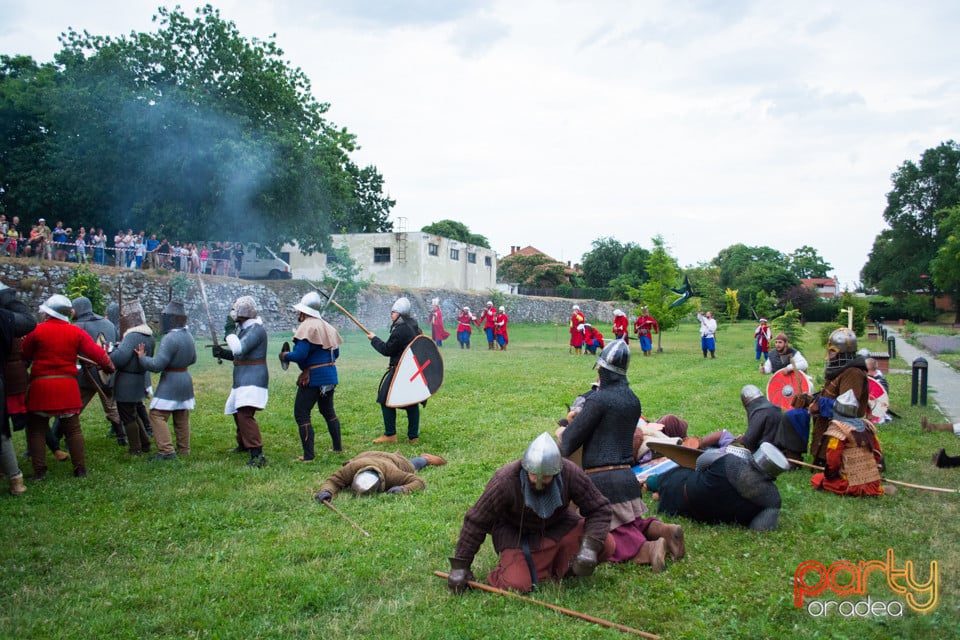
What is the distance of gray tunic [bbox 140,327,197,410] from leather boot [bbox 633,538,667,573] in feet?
17.2

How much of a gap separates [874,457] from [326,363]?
571 centimetres

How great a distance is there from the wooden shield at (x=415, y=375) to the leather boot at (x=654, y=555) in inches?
169

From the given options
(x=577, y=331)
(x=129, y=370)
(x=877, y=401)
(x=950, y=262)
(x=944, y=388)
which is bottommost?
(x=944, y=388)

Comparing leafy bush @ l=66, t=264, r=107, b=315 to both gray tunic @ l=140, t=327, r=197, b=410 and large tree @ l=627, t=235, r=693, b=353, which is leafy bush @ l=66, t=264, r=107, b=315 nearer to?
gray tunic @ l=140, t=327, r=197, b=410

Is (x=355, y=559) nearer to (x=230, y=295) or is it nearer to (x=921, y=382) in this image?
(x=921, y=382)

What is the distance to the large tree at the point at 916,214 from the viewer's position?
185 ft

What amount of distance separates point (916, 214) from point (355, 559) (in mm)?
66096

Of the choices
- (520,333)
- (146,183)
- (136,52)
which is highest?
(136,52)

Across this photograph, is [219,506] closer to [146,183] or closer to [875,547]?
[875,547]

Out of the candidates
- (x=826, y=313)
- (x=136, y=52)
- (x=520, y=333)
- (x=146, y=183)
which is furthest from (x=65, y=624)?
(x=826, y=313)

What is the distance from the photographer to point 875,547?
524 centimetres

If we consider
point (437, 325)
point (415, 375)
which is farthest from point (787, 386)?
point (437, 325)

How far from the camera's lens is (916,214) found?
5884 cm

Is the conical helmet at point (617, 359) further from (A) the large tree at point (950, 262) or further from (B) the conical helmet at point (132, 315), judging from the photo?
(A) the large tree at point (950, 262)
